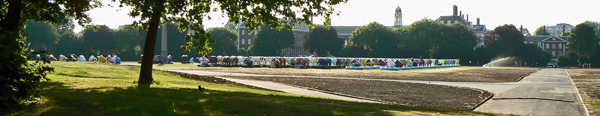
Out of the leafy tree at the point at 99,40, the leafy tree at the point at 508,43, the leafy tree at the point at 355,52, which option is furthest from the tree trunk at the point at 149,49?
the leafy tree at the point at 508,43

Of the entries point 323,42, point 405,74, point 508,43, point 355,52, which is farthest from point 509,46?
point 405,74

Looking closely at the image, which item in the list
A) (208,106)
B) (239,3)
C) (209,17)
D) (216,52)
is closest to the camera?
(208,106)

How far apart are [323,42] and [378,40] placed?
1402cm

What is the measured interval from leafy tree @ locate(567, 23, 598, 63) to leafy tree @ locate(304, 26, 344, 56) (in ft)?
166

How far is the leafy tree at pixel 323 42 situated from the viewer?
470 feet

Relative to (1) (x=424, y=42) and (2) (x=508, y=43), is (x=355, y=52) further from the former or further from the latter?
(2) (x=508, y=43)

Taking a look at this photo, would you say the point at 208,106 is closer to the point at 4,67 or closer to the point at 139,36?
the point at 4,67

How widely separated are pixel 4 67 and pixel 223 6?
11.5 m

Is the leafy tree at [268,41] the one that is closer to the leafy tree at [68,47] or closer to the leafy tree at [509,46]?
the leafy tree at [68,47]

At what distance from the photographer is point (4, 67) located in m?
11.2

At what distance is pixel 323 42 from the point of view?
143 m

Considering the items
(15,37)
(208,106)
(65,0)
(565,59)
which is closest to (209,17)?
(65,0)

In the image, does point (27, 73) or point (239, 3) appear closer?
point (27, 73)

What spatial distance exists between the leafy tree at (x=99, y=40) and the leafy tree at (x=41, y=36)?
5.84 metres
